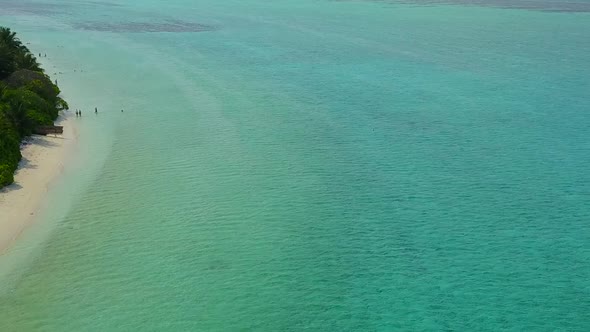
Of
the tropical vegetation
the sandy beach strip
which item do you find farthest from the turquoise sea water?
the tropical vegetation

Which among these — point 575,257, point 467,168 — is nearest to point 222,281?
point 575,257

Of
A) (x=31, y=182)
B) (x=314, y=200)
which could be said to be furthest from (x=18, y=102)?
(x=314, y=200)

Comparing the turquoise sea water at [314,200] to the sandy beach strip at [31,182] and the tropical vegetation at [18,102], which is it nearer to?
the sandy beach strip at [31,182]

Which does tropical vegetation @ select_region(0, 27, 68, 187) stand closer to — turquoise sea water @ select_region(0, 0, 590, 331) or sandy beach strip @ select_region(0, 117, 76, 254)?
sandy beach strip @ select_region(0, 117, 76, 254)

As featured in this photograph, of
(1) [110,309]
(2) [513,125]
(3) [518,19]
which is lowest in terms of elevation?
(1) [110,309]

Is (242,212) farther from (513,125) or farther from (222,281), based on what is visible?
(513,125)

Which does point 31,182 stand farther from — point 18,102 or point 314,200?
point 314,200

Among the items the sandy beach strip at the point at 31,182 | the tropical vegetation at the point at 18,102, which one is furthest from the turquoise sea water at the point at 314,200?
the tropical vegetation at the point at 18,102

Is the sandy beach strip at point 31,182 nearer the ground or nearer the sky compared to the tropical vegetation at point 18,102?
nearer the ground

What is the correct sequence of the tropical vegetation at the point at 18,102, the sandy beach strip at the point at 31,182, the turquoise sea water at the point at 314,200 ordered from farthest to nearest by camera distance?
the tropical vegetation at the point at 18,102 → the sandy beach strip at the point at 31,182 → the turquoise sea water at the point at 314,200
